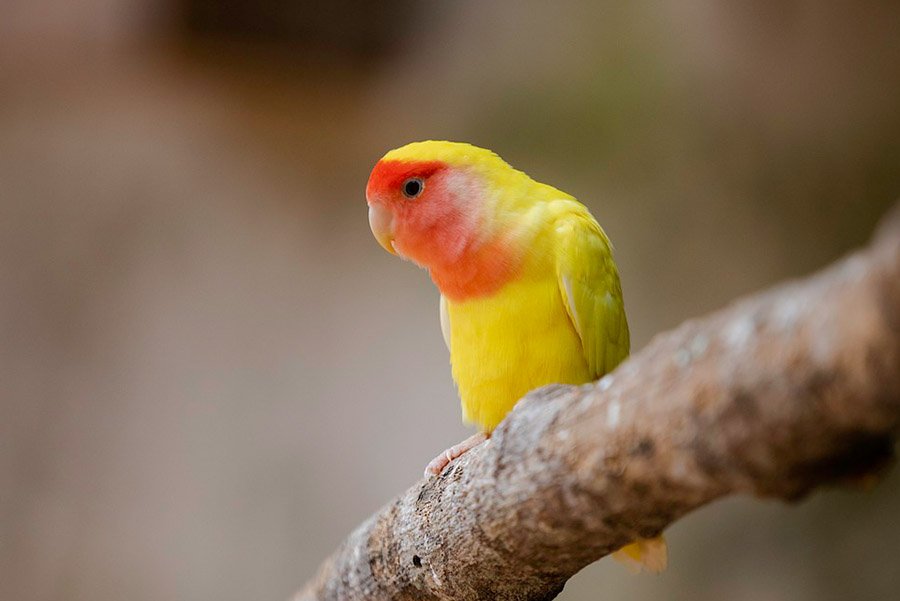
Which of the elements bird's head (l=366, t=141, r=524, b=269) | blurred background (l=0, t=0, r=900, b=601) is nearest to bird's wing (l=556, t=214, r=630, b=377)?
bird's head (l=366, t=141, r=524, b=269)

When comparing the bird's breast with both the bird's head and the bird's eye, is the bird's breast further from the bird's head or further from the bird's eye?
the bird's eye

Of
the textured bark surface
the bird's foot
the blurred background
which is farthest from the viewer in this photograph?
the blurred background

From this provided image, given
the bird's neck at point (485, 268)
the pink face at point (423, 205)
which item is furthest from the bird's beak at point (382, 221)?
the bird's neck at point (485, 268)

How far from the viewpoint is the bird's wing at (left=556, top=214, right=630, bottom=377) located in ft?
6.56

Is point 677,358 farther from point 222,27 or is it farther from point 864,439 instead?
point 222,27

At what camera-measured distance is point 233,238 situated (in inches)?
192

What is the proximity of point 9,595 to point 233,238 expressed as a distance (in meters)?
2.19

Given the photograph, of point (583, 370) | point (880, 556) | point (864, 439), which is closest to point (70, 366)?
point (583, 370)

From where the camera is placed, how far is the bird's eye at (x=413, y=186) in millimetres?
2207

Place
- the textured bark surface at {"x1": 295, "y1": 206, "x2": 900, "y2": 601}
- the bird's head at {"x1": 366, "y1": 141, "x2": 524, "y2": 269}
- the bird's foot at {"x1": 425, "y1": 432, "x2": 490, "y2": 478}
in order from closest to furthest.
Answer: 1. the textured bark surface at {"x1": 295, "y1": 206, "x2": 900, "y2": 601}
2. the bird's foot at {"x1": 425, "y1": 432, "x2": 490, "y2": 478}
3. the bird's head at {"x1": 366, "y1": 141, "x2": 524, "y2": 269}

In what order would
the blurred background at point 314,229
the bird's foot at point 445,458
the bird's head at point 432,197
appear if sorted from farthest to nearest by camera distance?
the blurred background at point 314,229
the bird's head at point 432,197
the bird's foot at point 445,458

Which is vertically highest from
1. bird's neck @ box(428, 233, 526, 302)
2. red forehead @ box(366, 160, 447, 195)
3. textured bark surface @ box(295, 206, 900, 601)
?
red forehead @ box(366, 160, 447, 195)

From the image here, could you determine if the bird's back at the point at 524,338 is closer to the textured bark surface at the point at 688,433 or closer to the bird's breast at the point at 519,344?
the bird's breast at the point at 519,344

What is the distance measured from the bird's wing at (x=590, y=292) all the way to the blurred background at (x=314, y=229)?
A: 2069mm
